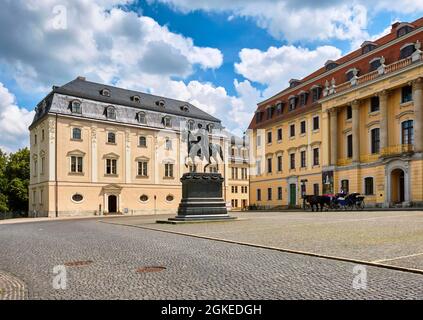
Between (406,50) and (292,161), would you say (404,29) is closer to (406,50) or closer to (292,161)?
(406,50)

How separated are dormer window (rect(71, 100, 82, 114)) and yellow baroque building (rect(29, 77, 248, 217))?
12 cm

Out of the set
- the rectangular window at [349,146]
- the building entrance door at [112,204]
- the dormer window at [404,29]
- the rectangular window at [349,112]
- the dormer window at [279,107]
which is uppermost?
the dormer window at [404,29]

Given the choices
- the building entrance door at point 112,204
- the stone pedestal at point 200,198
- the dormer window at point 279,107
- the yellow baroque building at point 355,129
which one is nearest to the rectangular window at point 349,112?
the yellow baroque building at point 355,129

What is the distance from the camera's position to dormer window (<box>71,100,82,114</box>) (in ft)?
172

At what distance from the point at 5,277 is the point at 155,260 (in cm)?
303

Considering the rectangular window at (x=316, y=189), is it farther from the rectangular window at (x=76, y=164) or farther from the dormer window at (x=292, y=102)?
the rectangular window at (x=76, y=164)

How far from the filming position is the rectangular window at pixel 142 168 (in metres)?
58.7

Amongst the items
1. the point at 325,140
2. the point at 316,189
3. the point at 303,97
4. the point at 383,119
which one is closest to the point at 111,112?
the point at 303,97

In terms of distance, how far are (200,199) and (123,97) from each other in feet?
133

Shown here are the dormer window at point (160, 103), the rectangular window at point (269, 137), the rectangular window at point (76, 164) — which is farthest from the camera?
the dormer window at point (160, 103)

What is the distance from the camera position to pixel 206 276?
7.28 m

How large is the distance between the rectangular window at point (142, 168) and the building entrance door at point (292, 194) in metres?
20.5

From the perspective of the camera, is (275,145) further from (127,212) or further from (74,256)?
(74,256)

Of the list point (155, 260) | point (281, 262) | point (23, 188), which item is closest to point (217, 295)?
point (281, 262)
